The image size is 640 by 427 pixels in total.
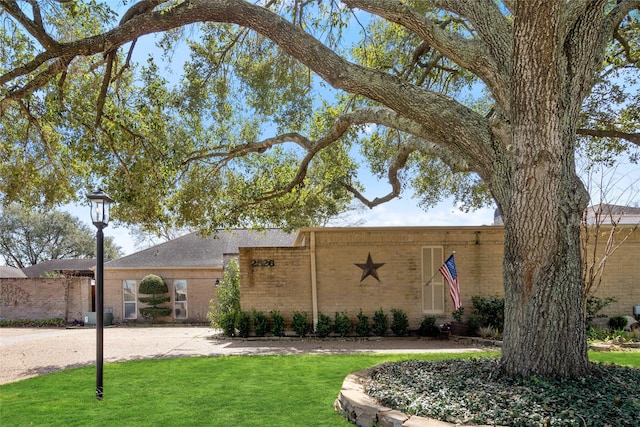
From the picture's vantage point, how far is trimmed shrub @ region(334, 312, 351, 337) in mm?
12828

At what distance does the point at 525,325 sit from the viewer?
4723 millimetres

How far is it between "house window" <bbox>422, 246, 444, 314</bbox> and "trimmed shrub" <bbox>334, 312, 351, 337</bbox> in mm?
2323

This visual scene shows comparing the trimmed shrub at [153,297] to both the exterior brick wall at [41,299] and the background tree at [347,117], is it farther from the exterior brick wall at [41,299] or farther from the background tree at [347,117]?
the background tree at [347,117]

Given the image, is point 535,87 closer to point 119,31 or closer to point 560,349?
point 560,349

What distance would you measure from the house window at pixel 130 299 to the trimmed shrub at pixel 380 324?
13.7m

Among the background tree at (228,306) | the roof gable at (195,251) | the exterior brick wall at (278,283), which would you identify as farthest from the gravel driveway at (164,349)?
the roof gable at (195,251)

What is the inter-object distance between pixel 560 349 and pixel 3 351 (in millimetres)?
13236

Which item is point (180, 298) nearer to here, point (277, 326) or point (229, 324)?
point (229, 324)

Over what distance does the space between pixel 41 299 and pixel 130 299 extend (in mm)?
4330

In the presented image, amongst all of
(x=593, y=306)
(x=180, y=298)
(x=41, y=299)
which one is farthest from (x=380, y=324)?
(x=41, y=299)

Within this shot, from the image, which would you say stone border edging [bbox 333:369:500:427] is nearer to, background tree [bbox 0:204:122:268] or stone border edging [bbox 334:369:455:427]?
stone border edging [bbox 334:369:455:427]

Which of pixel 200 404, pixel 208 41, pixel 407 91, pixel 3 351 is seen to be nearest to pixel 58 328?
pixel 3 351

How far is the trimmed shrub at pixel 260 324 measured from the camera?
42.4ft

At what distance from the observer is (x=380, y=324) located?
42.3ft
